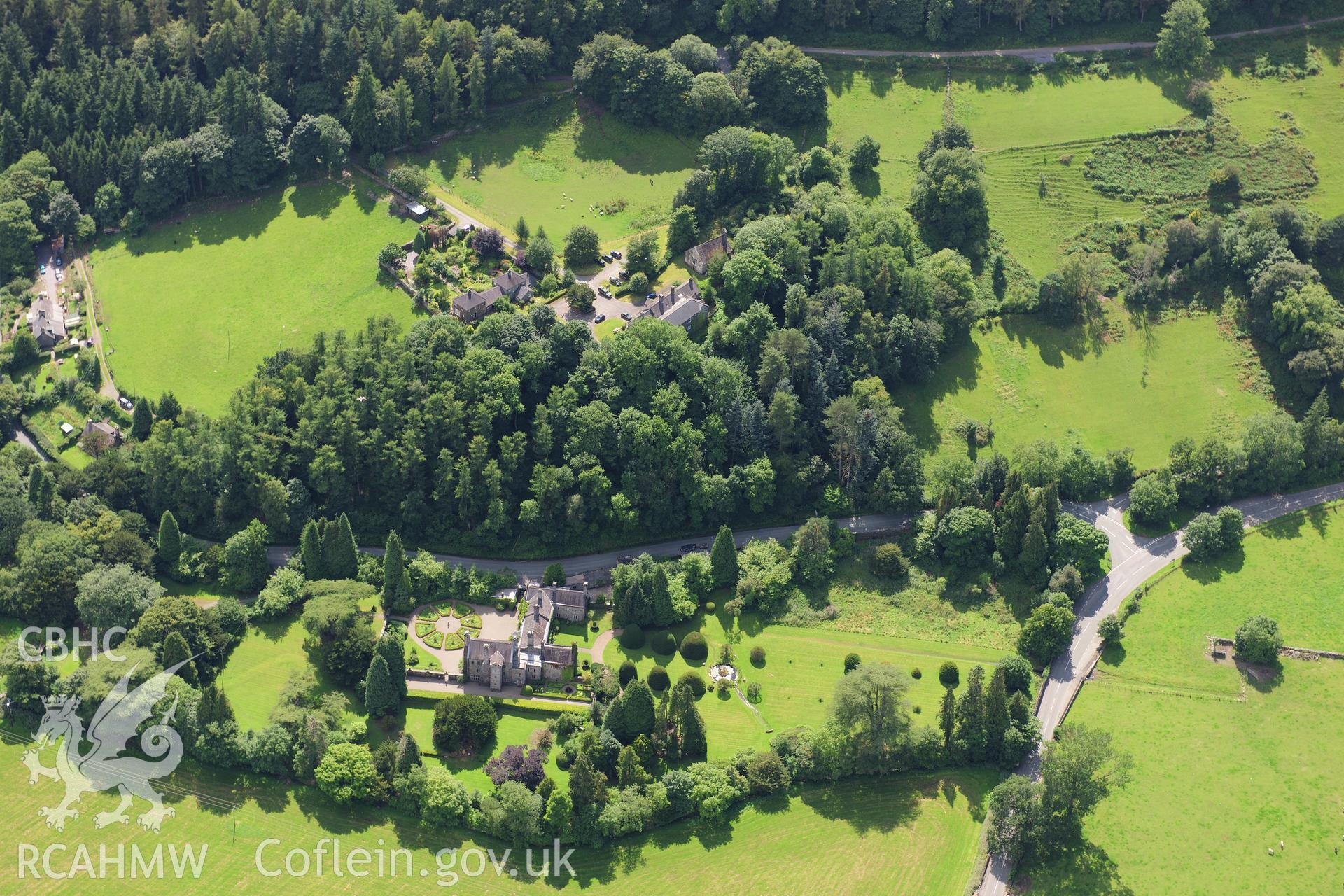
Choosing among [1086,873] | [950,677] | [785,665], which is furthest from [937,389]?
[1086,873]

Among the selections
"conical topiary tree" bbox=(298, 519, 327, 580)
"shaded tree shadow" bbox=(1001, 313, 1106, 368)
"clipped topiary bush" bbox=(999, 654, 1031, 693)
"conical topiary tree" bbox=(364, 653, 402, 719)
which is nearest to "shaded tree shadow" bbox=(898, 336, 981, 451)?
"shaded tree shadow" bbox=(1001, 313, 1106, 368)

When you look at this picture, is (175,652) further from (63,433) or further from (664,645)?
(664,645)

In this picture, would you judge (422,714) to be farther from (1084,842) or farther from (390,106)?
(390,106)

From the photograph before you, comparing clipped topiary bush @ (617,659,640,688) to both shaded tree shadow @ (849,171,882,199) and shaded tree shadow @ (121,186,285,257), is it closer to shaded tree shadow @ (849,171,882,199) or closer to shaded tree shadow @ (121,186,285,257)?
shaded tree shadow @ (849,171,882,199)

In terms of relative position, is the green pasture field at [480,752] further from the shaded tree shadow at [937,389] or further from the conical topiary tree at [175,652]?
the shaded tree shadow at [937,389]

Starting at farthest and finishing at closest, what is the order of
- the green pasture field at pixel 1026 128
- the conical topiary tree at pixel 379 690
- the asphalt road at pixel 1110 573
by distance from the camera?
the green pasture field at pixel 1026 128
the asphalt road at pixel 1110 573
the conical topiary tree at pixel 379 690

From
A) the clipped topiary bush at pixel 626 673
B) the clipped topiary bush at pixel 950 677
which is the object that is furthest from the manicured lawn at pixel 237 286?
the clipped topiary bush at pixel 950 677

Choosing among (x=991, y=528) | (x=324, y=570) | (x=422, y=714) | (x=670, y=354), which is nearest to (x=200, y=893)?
(x=422, y=714)
